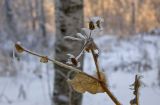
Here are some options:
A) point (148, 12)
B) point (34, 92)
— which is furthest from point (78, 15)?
point (148, 12)

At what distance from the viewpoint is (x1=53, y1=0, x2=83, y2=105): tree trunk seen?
8.45 feet

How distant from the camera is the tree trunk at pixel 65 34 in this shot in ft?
8.45

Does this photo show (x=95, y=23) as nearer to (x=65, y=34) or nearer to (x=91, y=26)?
(x=91, y=26)

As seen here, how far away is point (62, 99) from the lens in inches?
110

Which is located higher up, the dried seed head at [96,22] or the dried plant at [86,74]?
the dried seed head at [96,22]

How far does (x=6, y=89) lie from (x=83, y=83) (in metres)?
3.48

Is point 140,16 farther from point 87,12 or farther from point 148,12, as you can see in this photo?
point 87,12

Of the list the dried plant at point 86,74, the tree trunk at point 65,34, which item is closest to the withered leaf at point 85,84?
the dried plant at point 86,74

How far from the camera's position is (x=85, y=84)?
0.58 metres

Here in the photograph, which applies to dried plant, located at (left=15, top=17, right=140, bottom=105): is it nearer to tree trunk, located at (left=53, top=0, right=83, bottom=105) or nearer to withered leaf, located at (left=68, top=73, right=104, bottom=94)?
withered leaf, located at (left=68, top=73, right=104, bottom=94)

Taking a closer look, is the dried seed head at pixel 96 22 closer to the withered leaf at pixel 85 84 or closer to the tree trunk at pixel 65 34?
the withered leaf at pixel 85 84

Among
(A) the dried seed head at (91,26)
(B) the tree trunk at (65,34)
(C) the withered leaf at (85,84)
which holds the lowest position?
(B) the tree trunk at (65,34)

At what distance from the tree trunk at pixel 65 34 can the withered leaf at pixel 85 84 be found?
1.94m

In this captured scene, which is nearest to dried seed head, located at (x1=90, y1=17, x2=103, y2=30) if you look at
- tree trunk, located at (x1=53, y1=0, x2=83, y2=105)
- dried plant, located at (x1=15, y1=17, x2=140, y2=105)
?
dried plant, located at (x1=15, y1=17, x2=140, y2=105)
